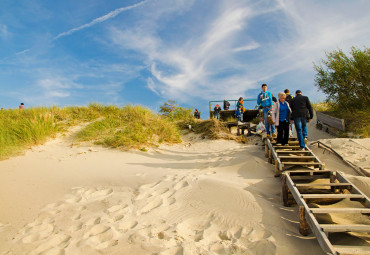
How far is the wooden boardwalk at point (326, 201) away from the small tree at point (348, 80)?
38.0ft

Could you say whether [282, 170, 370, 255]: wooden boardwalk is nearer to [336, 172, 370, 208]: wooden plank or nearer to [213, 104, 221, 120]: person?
[336, 172, 370, 208]: wooden plank

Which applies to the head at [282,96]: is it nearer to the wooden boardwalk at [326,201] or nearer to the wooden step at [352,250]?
the wooden boardwalk at [326,201]

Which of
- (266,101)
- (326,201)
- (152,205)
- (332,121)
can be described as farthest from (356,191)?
(332,121)

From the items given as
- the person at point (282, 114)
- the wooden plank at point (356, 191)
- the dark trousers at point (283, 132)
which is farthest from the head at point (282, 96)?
the wooden plank at point (356, 191)

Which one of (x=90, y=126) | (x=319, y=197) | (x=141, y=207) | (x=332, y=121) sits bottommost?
(x=141, y=207)

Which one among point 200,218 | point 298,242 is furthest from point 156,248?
point 298,242

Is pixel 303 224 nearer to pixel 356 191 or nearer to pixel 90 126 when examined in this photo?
pixel 356 191

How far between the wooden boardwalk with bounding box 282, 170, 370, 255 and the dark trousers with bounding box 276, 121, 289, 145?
1644 millimetres

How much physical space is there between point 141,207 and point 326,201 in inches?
151

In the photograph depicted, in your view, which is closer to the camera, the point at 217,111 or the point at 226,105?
the point at 217,111

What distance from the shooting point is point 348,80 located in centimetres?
1491

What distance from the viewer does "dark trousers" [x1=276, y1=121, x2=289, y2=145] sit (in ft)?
23.3

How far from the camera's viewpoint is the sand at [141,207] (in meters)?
3.34

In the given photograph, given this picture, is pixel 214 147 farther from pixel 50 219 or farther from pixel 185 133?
pixel 50 219
